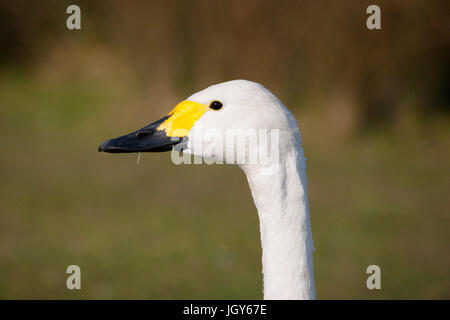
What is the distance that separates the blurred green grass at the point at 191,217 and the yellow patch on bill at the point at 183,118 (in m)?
3.22

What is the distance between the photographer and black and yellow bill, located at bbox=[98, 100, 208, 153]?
82.2 inches

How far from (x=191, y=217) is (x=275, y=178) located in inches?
191

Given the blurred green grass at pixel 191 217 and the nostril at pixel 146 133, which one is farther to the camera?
the blurred green grass at pixel 191 217

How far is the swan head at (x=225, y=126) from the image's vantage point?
1960mm

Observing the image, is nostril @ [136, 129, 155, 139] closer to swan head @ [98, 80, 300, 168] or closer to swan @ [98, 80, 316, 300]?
swan head @ [98, 80, 300, 168]

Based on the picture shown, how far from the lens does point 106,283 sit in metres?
5.25

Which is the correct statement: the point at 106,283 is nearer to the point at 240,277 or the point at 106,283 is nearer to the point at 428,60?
the point at 240,277

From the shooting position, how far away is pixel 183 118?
6.91 feet

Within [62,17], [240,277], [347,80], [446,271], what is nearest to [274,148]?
[240,277]

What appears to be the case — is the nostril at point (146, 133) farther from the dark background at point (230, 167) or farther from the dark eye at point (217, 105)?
the dark background at point (230, 167)

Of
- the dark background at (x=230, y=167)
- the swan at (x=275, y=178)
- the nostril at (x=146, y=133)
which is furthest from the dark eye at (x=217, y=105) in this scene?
the dark background at (x=230, y=167)

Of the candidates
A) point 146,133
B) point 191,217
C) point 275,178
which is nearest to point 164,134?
point 146,133


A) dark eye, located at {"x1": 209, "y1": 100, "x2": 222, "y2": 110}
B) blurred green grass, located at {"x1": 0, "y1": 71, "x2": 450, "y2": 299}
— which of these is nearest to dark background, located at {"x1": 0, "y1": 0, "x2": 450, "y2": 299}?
blurred green grass, located at {"x1": 0, "y1": 71, "x2": 450, "y2": 299}

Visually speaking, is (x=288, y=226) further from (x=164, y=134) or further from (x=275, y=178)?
(x=164, y=134)
